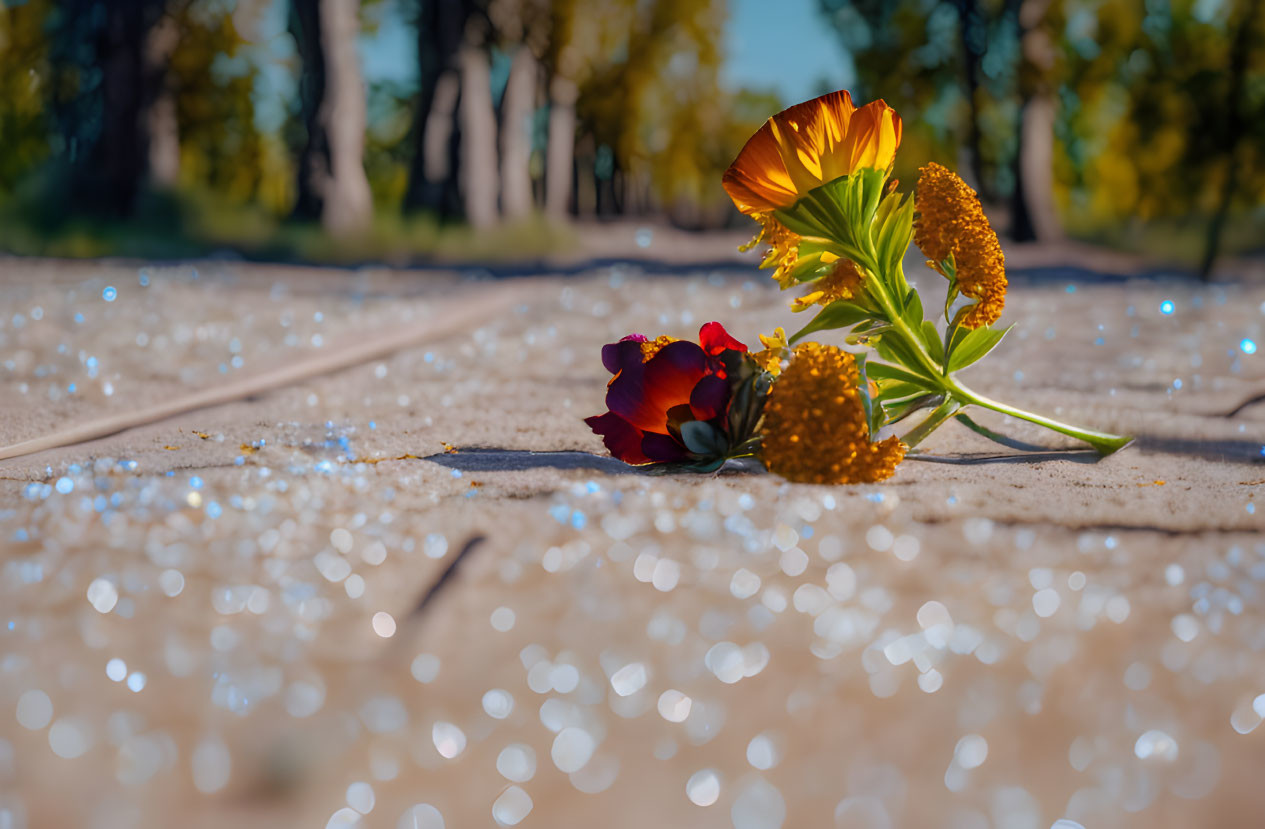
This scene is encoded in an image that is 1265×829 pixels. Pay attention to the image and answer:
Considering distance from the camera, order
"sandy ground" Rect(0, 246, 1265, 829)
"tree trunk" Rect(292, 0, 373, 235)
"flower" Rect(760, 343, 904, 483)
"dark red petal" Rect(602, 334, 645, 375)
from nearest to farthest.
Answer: "sandy ground" Rect(0, 246, 1265, 829)
"flower" Rect(760, 343, 904, 483)
"dark red petal" Rect(602, 334, 645, 375)
"tree trunk" Rect(292, 0, 373, 235)

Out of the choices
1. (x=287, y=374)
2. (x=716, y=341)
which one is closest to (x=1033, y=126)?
(x=287, y=374)

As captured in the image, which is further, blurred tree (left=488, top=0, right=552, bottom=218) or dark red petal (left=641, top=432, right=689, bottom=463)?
blurred tree (left=488, top=0, right=552, bottom=218)

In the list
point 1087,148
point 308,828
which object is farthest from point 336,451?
point 1087,148

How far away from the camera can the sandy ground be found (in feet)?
3.46

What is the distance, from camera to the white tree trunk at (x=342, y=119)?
10.4 metres

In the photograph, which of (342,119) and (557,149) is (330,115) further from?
(557,149)

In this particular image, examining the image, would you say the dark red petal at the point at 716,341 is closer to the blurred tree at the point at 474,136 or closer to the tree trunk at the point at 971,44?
the blurred tree at the point at 474,136

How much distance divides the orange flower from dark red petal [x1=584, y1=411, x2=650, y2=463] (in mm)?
538

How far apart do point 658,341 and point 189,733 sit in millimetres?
1305

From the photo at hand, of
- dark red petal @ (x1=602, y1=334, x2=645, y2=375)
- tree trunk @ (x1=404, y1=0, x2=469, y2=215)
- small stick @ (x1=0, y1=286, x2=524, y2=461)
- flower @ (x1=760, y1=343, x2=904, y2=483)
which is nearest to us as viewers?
flower @ (x1=760, y1=343, x2=904, y2=483)

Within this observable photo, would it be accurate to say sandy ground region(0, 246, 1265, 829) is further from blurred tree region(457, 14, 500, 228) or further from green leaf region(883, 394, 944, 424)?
blurred tree region(457, 14, 500, 228)

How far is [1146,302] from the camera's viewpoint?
18.6 feet

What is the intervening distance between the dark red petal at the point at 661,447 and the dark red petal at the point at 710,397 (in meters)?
0.12

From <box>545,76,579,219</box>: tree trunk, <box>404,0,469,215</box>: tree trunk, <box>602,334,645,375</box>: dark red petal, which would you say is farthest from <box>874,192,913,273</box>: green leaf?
<box>545,76,579,219</box>: tree trunk
